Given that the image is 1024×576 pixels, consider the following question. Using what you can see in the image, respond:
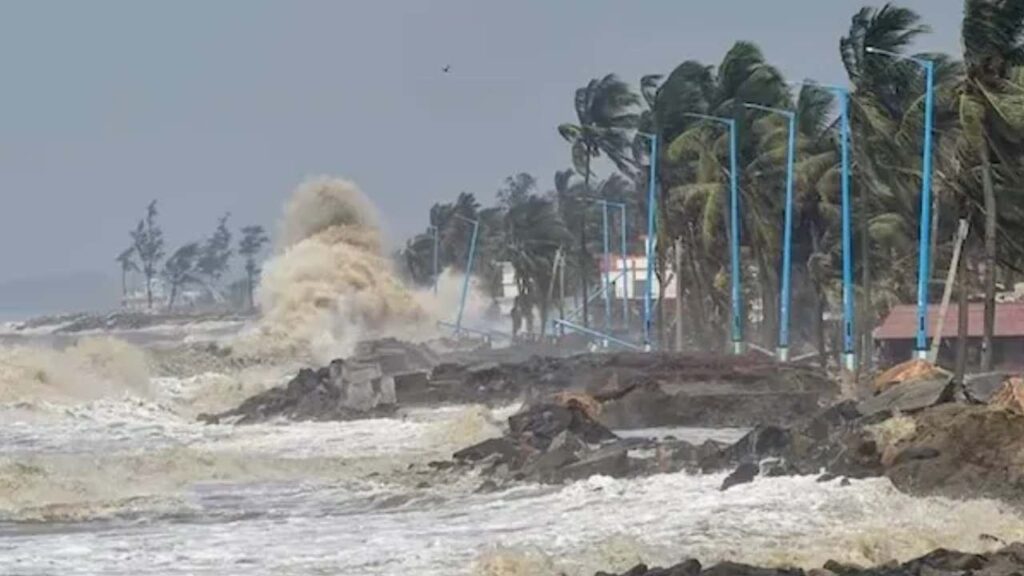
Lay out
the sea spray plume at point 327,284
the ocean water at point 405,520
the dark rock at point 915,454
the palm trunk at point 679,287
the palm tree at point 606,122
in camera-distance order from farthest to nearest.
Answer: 1. the sea spray plume at point 327,284
2. the palm tree at point 606,122
3. the palm trunk at point 679,287
4. the dark rock at point 915,454
5. the ocean water at point 405,520

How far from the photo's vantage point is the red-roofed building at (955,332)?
48.5m

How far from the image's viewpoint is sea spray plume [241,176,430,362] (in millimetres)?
91625

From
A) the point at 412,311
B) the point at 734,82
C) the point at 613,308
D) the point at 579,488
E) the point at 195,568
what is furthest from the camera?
the point at 613,308

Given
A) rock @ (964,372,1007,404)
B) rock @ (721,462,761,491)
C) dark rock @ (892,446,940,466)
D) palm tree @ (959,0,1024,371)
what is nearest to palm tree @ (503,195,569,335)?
palm tree @ (959,0,1024,371)

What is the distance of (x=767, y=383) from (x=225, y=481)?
15.3 m

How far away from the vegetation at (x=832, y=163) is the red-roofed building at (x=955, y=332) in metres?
0.91

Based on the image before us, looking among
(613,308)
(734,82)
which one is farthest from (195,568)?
(613,308)

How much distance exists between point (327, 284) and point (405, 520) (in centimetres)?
7429

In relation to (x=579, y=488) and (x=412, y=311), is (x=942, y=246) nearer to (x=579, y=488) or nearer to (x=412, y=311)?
(x=579, y=488)

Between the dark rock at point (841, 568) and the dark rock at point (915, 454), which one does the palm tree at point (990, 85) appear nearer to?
the dark rock at point (915, 454)

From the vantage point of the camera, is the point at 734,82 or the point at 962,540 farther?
the point at 734,82

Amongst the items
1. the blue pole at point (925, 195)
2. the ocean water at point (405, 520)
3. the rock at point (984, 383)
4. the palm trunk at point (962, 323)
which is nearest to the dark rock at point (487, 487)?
the ocean water at point (405, 520)

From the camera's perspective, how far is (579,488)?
23625mm

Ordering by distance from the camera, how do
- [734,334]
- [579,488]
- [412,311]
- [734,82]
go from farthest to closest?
[412,311] → [734,82] → [734,334] → [579,488]
